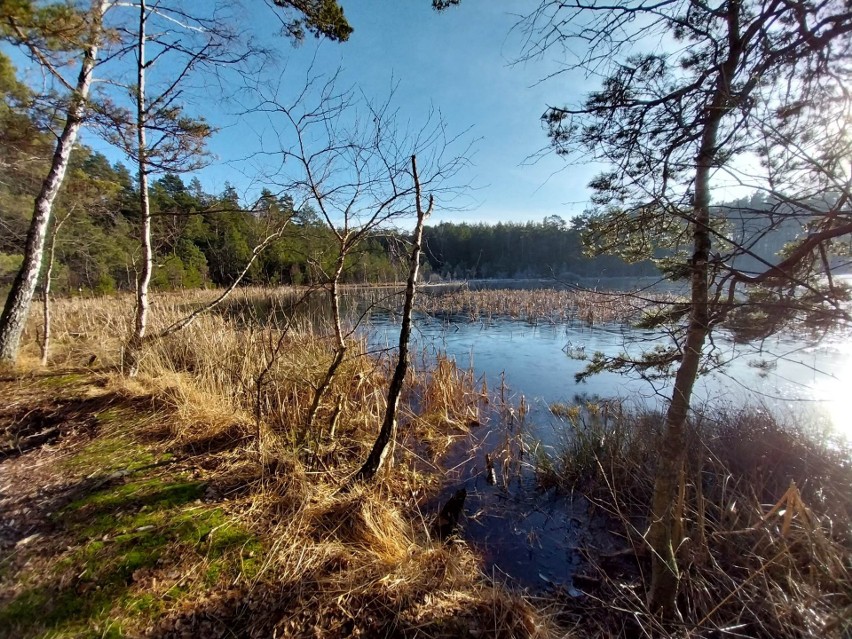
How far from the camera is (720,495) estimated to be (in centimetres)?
348

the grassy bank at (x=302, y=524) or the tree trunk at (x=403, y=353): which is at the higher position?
the tree trunk at (x=403, y=353)

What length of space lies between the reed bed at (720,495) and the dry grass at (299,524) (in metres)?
1.08

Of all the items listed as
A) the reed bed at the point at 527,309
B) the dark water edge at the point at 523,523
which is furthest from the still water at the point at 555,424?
the reed bed at the point at 527,309

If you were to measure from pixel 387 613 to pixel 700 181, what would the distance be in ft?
9.53

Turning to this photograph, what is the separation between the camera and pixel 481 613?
5.94 feet

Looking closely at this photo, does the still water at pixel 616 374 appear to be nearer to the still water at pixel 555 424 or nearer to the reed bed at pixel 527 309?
the still water at pixel 555 424

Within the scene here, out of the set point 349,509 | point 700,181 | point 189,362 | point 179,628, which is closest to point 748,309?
point 700,181

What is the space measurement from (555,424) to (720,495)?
2.40 m

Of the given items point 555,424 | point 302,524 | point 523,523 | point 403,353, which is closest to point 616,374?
point 555,424

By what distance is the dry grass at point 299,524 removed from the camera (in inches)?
64.2

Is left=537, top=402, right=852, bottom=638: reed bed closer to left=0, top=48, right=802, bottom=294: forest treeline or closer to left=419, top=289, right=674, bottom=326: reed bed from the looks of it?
left=0, top=48, right=802, bottom=294: forest treeline

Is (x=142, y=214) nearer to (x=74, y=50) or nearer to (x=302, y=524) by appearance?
(x=74, y=50)

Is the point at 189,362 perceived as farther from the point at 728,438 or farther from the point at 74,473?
the point at 728,438

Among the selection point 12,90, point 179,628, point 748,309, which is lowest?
point 179,628
